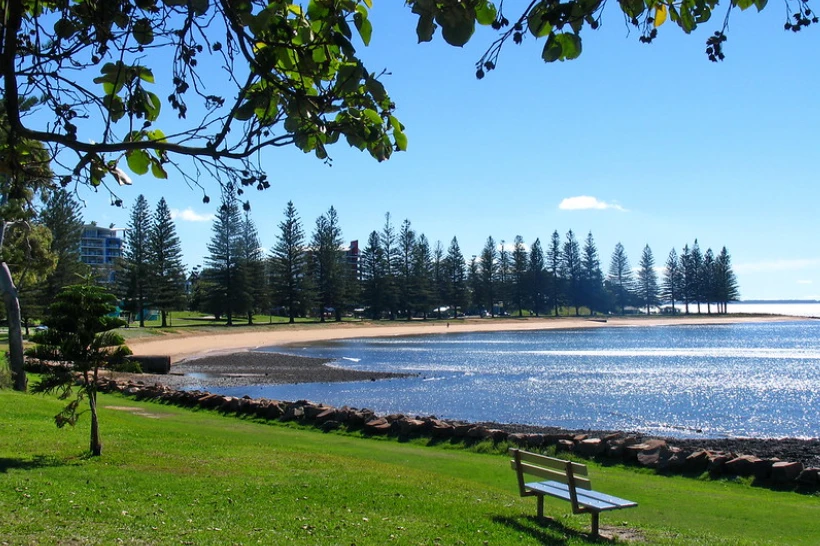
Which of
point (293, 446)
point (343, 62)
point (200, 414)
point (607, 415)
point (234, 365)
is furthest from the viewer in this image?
point (234, 365)

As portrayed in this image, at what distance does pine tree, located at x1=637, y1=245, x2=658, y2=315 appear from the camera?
10638cm

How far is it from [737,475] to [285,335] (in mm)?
50083

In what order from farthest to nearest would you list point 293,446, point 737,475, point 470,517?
point 293,446 → point 737,475 → point 470,517

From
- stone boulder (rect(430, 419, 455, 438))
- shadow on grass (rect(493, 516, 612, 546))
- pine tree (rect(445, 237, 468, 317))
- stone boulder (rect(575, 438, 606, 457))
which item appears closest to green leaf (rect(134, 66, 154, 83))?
shadow on grass (rect(493, 516, 612, 546))

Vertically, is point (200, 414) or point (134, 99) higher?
point (134, 99)

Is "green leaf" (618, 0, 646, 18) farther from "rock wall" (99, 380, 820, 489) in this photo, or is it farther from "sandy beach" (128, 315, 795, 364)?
"sandy beach" (128, 315, 795, 364)

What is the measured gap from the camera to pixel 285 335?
57906 millimetres

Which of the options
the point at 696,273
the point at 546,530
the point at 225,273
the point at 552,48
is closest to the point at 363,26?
the point at 552,48

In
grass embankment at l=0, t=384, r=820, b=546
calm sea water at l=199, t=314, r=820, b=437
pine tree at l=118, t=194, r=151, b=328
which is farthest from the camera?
pine tree at l=118, t=194, r=151, b=328

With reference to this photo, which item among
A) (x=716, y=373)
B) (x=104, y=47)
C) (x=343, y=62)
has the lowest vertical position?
(x=716, y=373)

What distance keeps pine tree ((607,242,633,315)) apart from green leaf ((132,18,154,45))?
348ft

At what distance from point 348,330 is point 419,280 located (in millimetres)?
17394

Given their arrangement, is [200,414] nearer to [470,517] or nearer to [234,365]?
[470,517]

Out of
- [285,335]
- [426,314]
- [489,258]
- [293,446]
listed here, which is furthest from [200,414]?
[489,258]
